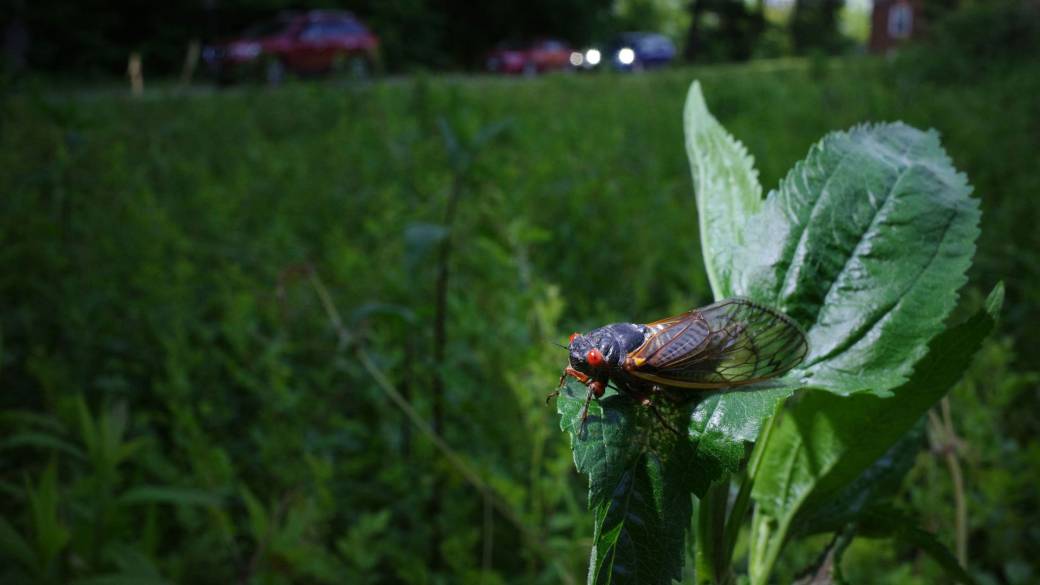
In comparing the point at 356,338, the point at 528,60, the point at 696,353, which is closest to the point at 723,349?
the point at 696,353

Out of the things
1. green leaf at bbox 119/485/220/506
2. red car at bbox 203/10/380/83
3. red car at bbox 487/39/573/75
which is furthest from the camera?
red car at bbox 487/39/573/75

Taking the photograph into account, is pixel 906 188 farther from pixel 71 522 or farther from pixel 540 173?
pixel 540 173

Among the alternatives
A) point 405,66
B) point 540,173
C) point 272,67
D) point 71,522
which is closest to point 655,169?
point 540,173

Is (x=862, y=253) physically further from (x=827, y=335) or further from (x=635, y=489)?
(x=635, y=489)

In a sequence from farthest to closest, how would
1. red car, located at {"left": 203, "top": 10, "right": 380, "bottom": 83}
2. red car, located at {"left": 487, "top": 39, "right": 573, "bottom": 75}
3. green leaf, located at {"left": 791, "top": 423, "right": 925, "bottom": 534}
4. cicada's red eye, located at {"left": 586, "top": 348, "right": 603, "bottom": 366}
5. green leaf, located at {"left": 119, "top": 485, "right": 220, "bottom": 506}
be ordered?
red car, located at {"left": 487, "top": 39, "right": 573, "bottom": 75} → red car, located at {"left": 203, "top": 10, "right": 380, "bottom": 83} → green leaf, located at {"left": 119, "top": 485, "right": 220, "bottom": 506} → green leaf, located at {"left": 791, "top": 423, "right": 925, "bottom": 534} → cicada's red eye, located at {"left": 586, "top": 348, "right": 603, "bottom": 366}

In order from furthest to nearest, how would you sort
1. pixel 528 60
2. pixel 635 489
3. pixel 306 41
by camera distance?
pixel 528 60
pixel 306 41
pixel 635 489

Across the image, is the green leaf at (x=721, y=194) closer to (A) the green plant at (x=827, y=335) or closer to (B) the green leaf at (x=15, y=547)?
(A) the green plant at (x=827, y=335)

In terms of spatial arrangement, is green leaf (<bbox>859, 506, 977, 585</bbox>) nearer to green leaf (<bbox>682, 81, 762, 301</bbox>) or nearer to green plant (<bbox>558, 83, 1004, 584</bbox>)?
green plant (<bbox>558, 83, 1004, 584</bbox>)

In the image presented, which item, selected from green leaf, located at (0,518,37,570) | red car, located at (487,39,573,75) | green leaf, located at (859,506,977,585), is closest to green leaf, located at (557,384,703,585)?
green leaf, located at (859,506,977,585)
